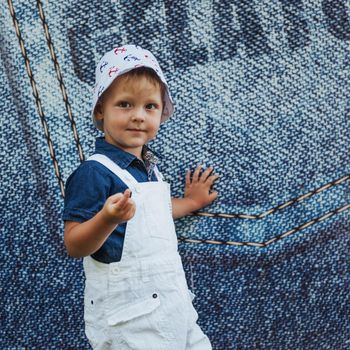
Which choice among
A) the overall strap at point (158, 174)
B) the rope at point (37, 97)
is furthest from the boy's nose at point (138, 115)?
the rope at point (37, 97)

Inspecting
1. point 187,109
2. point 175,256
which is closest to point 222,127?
point 187,109

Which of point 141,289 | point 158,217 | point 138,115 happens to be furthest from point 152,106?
point 141,289

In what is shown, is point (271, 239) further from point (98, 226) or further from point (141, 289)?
point (98, 226)

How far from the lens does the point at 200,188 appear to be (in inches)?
56.1

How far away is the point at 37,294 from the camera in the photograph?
4.74 ft

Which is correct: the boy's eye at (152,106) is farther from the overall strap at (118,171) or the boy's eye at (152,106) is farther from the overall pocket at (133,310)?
the overall pocket at (133,310)

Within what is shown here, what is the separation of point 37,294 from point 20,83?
358 millimetres

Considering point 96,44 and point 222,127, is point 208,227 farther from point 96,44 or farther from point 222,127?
point 96,44

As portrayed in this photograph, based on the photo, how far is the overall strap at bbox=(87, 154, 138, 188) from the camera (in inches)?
48.9

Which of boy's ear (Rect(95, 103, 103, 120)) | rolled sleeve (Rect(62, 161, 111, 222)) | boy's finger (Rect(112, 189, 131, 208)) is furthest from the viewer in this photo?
boy's ear (Rect(95, 103, 103, 120))

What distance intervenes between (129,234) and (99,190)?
3.2 inches

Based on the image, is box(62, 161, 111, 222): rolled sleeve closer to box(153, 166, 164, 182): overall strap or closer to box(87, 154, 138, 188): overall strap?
box(87, 154, 138, 188): overall strap

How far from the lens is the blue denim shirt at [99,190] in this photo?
1.20m

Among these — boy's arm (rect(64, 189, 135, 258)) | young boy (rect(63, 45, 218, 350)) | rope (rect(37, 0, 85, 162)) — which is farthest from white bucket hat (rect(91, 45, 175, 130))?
boy's arm (rect(64, 189, 135, 258))
